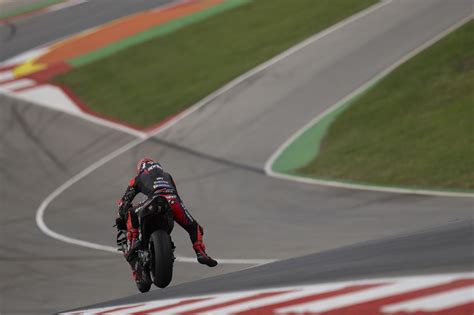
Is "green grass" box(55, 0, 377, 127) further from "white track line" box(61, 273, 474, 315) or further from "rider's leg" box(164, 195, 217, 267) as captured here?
"white track line" box(61, 273, 474, 315)

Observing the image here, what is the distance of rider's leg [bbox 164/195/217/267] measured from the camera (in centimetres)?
1070

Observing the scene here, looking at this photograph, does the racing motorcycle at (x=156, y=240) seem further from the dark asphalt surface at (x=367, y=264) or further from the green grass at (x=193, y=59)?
the green grass at (x=193, y=59)

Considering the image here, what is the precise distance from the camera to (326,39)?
82.9 ft

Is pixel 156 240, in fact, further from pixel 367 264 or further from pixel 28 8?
pixel 28 8

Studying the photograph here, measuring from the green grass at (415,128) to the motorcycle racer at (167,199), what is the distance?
6.45 m

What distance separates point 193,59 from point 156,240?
16.9m

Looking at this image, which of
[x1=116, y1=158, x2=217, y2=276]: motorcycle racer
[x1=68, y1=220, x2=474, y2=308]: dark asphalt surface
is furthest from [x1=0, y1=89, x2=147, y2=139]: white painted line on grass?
[x1=68, y1=220, x2=474, y2=308]: dark asphalt surface

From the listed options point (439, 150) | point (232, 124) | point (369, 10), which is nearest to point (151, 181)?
point (439, 150)

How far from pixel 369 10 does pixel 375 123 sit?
7836 millimetres

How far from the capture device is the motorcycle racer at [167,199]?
35.1ft

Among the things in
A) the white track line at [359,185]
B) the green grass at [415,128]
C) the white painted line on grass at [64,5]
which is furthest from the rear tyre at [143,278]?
the white painted line on grass at [64,5]

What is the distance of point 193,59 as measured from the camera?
2684 centimetres

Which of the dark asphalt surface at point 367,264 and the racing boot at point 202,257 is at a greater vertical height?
the dark asphalt surface at point 367,264

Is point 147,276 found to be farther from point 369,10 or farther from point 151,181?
point 369,10
